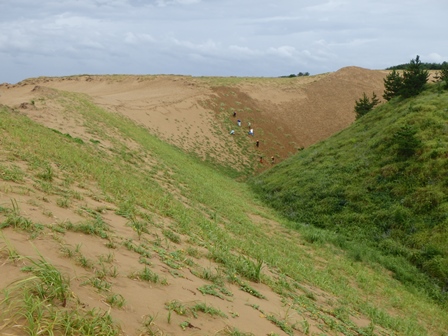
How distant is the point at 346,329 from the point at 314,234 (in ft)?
25.8

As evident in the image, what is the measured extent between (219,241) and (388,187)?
1049 cm

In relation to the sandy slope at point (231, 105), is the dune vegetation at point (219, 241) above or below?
below

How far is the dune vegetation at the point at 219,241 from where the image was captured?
398cm

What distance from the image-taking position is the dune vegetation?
3.98 m

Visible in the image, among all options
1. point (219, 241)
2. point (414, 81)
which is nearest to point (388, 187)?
point (219, 241)

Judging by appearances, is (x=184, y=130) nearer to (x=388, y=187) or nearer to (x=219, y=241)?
(x=388, y=187)

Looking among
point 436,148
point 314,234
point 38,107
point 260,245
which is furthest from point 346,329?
point 38,107

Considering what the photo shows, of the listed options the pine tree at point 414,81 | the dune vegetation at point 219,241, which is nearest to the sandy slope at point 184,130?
the dune vegetation at point 219,241

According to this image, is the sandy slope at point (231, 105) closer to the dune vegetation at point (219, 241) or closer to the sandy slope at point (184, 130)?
the sandy slope at point (184, 130)

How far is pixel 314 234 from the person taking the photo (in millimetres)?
14367

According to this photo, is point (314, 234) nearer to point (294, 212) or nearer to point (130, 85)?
point (294, 212)

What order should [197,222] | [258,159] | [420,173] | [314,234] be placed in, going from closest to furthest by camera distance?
[197,222]
[314,234]
[420,173]
[258,159]

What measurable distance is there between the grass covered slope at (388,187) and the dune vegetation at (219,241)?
7cm

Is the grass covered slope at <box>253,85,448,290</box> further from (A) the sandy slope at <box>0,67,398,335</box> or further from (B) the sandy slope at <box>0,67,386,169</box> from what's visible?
(B) the sandy slope at <box>0,67,386,169</box>
